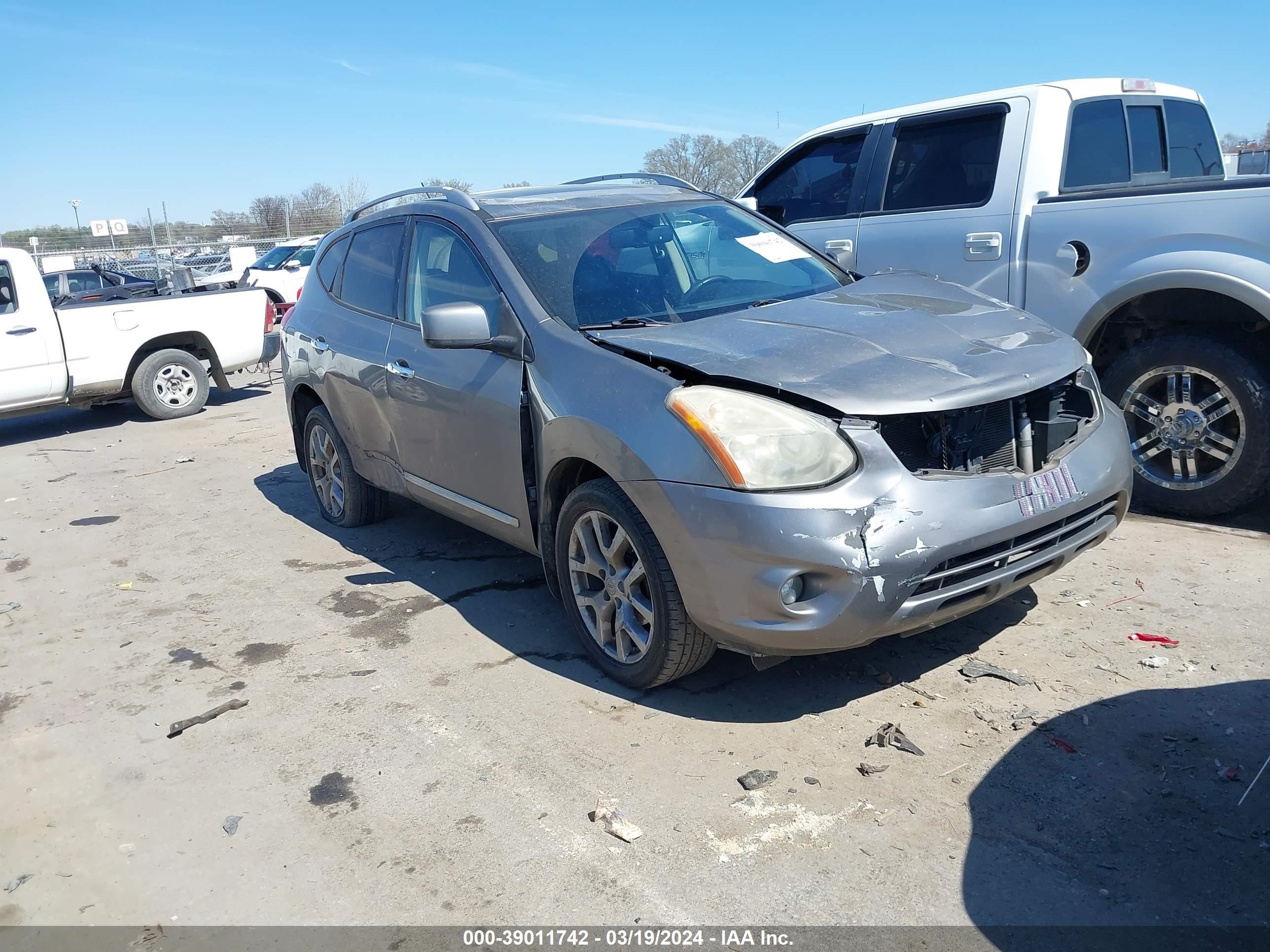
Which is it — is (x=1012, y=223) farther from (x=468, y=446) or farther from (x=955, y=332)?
(x=468, y=446)

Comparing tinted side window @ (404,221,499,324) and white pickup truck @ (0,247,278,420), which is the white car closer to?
white pickup truck @ (0,247,278,420)

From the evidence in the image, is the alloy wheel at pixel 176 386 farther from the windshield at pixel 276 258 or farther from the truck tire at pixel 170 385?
the windshield at pixel 276 258

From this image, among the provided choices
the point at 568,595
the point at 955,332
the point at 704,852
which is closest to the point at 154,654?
the point at 568,595

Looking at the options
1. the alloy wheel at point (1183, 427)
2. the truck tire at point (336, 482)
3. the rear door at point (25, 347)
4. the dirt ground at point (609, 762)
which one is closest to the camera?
the dirt ground at point (609, 762)

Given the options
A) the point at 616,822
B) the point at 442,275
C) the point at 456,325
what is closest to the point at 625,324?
the point at 456,325

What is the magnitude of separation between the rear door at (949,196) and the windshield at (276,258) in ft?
61.2

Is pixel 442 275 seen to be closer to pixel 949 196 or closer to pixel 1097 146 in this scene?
pixel 949 196

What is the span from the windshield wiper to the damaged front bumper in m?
0.83

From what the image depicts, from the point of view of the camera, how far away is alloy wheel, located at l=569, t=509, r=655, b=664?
365 cm

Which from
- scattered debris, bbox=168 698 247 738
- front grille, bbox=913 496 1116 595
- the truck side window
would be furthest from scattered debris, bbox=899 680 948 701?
the truck side window

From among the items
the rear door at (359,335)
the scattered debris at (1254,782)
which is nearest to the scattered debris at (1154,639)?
the scattered debris at (1254,782)

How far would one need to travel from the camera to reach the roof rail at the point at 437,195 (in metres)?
4.77

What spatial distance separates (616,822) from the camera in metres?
3.06

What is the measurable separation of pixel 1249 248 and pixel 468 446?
3.71 meters
